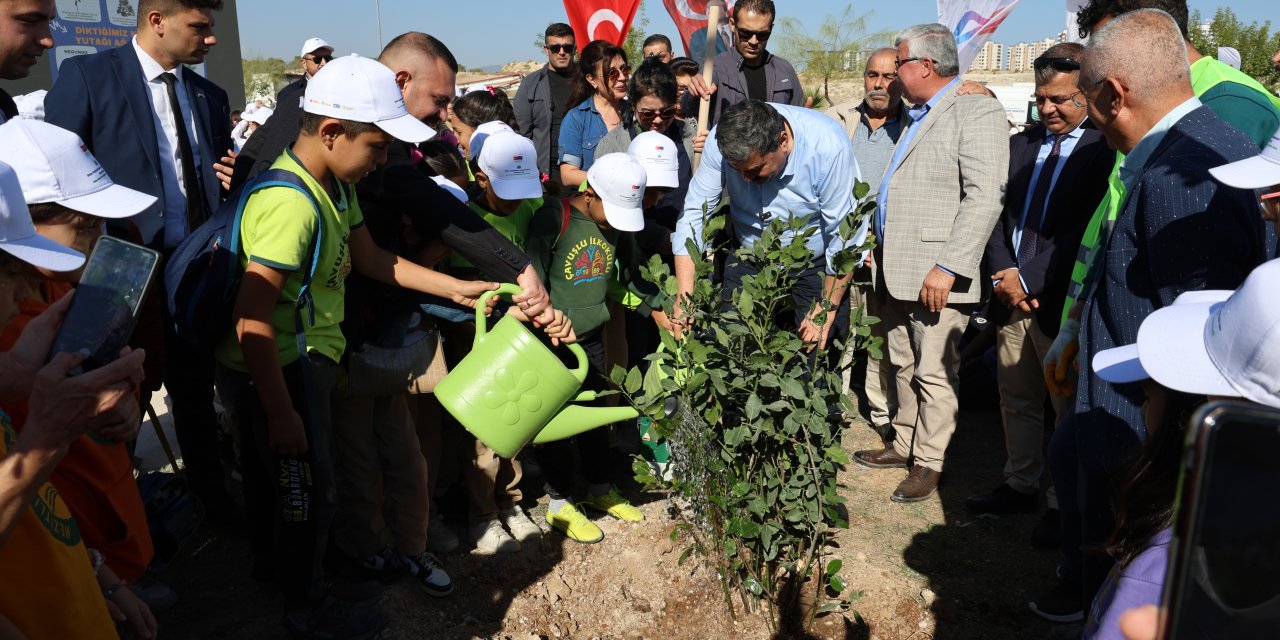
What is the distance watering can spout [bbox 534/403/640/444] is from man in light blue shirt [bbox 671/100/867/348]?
0.93m

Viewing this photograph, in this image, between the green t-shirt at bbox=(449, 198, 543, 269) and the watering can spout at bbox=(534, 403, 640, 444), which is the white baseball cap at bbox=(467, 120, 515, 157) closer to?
the green t-shirt at bbox=(449, 198, 543, 269)

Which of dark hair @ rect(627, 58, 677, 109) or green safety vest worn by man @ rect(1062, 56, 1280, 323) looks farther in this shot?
dark hair @ rect(627, 58, 677, 109)

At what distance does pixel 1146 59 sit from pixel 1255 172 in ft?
2.24

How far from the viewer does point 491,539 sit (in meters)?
3.28

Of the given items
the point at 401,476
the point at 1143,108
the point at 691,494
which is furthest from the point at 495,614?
the point at 1143,108

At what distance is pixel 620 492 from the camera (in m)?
3.80

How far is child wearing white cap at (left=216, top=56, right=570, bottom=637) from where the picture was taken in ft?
7.03

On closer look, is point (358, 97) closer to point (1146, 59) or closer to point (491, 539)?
point (491, 539)

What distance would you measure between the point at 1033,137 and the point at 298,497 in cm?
305

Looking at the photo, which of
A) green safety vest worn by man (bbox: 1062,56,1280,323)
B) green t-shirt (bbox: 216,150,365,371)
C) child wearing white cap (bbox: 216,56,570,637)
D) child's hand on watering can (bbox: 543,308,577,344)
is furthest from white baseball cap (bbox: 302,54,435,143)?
green safety vest worn by man (bbox: 1062,56,1280,323)

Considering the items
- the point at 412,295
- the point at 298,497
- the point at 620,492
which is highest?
the point at 412,295

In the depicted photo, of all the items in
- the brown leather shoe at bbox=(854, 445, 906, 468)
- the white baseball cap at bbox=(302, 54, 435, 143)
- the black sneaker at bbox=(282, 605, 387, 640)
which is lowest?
the brown leather shoe at bbox=(854, 445, 906, 468)

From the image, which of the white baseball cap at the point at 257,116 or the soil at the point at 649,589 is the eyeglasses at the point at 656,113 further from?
the white baseball cap at the point at 257,116

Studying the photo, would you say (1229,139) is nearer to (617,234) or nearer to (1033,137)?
(1033,137)
